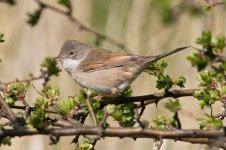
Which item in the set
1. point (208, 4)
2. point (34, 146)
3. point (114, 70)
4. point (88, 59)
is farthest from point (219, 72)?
point (34, 146)

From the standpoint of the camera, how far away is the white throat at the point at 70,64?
5.24 metres

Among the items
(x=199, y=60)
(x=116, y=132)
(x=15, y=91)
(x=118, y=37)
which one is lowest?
(x=116, y=132)

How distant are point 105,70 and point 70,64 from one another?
1.70 feet

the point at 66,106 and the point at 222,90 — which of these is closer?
the point at 66,106

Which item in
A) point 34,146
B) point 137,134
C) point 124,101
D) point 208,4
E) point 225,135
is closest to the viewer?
point 225,135

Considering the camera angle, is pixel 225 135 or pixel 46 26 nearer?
pixel 225 135

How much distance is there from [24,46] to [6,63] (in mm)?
327

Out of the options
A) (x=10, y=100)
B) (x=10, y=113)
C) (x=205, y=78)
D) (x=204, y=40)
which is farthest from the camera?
(x=205, y=78)

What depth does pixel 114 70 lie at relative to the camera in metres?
4.86

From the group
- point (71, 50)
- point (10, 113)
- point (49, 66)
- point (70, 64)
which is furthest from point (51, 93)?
point (71, 50)

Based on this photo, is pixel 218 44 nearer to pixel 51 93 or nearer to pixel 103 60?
pixel 51 93

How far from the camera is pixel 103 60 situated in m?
4.99

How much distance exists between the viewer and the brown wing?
480cm

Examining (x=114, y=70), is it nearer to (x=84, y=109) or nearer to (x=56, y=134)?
(x=84, y=109)
